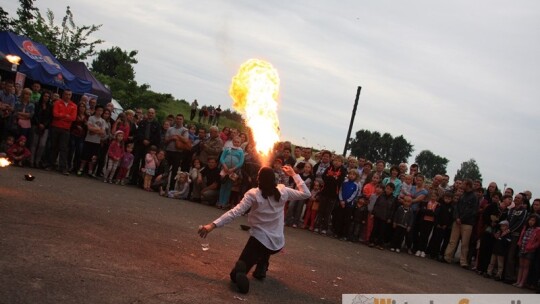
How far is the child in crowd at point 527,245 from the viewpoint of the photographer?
11.2m

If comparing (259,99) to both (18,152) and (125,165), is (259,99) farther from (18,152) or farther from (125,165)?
(18,152)

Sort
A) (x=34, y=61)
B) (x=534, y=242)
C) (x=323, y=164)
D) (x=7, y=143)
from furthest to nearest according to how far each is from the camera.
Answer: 1. (x=34, y=61)
2. (x=323, y=164)
3. (x=7, y=143)
4. (x=534, y=242)

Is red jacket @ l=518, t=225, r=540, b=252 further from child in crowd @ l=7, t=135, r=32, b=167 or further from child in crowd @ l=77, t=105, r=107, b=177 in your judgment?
child in crowd @ l=7, t=135, r=32, b=167

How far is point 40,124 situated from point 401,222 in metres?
9.83

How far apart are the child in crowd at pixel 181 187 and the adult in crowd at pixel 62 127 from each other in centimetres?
288

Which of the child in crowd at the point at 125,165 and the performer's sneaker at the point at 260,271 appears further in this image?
the child in crowd at the point at 125,165

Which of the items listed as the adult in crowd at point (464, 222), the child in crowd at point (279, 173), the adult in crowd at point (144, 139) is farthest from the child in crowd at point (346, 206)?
the adult in crowd at point (144, 139)

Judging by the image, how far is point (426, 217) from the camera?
43.5ft

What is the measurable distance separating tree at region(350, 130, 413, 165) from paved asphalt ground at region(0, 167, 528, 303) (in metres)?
83.0

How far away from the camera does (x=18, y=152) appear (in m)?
12.6

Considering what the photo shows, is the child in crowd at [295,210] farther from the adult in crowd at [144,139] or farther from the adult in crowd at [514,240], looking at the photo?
the adult in crowd at [514,240]

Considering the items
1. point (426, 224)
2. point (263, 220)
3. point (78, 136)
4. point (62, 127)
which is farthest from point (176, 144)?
point (263, 220)

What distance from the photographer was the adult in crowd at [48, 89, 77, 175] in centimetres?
1314

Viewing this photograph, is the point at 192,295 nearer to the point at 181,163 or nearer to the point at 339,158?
the point at 339,158
